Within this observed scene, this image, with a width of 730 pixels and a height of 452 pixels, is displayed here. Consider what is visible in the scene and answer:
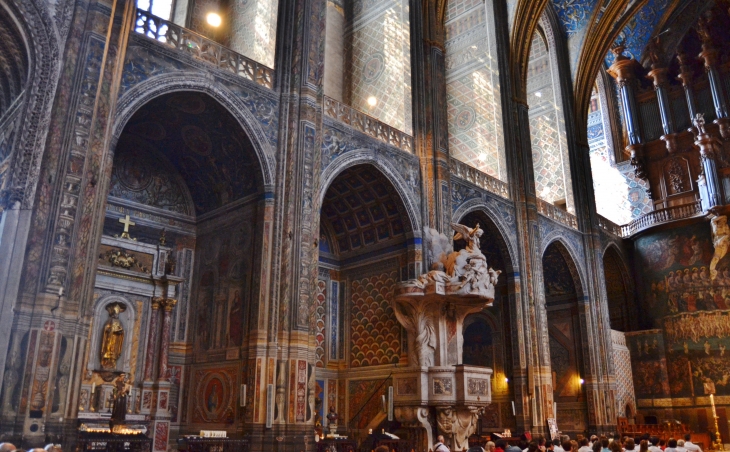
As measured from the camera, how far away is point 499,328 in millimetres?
20969

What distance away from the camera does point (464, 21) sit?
22547 mm

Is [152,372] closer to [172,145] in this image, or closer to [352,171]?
[172,145]

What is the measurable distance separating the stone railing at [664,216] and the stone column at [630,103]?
2.51m

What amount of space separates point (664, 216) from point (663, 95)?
6.32 metres

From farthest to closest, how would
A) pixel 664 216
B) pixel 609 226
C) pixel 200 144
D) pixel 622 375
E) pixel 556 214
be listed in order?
pixel 609 226 → pixel 664 216 → pixel 622 375 → pixel 556 214 → pixel 200 144

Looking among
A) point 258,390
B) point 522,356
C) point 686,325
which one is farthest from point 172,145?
point 686,325

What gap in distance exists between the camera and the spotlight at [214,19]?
62.0 ft

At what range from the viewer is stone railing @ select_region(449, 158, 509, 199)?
18484 mm

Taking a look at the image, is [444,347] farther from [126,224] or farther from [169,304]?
[126,224]

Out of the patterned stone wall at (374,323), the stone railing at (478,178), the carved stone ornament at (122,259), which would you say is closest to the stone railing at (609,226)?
the stone railing at (478,178)

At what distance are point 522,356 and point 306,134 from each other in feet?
32.5

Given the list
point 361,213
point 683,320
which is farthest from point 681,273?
point 361,213

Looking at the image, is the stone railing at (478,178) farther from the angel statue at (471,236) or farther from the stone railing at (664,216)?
the stone railing at (664,216)

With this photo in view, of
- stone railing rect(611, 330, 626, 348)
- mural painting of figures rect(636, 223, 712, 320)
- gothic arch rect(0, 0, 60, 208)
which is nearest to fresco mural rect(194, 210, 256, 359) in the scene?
gothic arch rect(0, 0, 60, 208)
